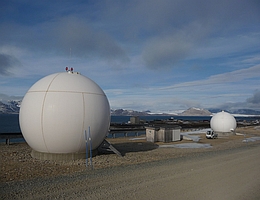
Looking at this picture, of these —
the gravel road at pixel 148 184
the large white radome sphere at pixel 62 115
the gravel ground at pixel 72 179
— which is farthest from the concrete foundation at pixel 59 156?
the gravel road at pixel 148 184

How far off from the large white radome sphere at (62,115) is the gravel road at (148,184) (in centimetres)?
349

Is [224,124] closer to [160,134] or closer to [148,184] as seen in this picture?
[160,134]

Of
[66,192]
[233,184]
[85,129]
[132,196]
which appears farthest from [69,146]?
[233,184]

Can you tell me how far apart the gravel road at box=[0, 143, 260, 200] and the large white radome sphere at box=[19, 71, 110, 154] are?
3486 mm

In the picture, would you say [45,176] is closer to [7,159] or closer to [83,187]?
[83,187]

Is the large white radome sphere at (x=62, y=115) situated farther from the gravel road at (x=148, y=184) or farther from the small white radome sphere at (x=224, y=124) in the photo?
the small white radome sphere at (x=224, y=124)

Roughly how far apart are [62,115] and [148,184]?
677 centimetres

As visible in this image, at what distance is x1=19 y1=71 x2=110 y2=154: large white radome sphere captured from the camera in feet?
45.3

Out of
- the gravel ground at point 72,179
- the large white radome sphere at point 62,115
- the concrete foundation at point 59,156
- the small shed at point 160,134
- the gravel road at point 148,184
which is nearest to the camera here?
the gravel road at point 148,184

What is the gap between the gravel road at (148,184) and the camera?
789 cm

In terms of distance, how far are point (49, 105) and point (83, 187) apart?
6.63 meters

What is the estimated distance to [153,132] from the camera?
1119 inches

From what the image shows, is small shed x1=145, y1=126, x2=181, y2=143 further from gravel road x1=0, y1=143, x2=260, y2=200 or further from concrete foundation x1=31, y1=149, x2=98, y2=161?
gravel road x1=0, y1=143, x2=260, y2=200

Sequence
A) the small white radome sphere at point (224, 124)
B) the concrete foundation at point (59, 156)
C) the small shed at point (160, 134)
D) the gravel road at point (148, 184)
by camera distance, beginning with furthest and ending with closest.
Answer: the small white radome sphere at point (224, 124) → the small shed at point (160, 134) → the concrete foundation at point (59, 156) → the gravel road at point (148, 184)
